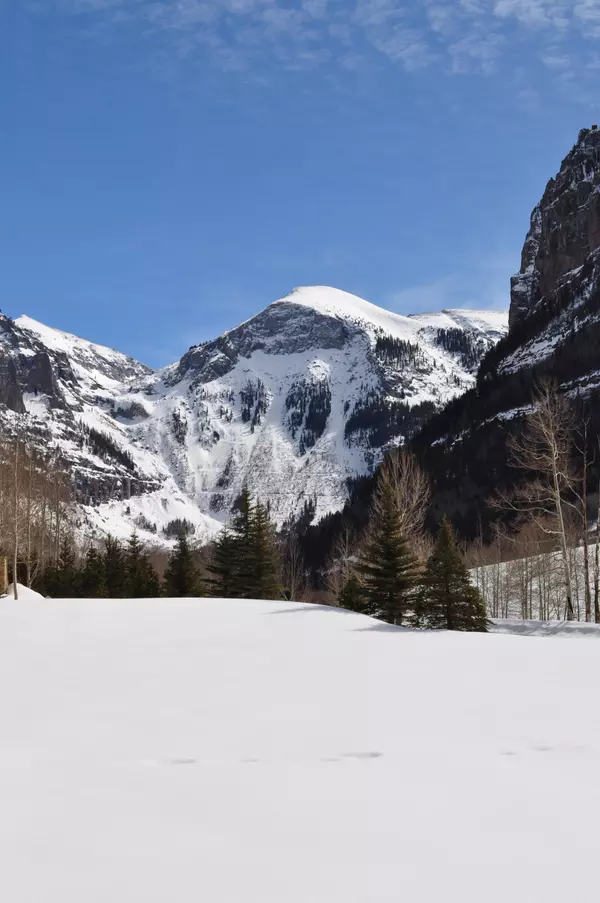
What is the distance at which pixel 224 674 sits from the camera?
9242 mm

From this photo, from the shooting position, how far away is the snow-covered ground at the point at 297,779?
359 centimetres

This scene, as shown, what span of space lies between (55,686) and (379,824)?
5742 millimetres

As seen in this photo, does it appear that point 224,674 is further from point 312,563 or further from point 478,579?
point 312,563

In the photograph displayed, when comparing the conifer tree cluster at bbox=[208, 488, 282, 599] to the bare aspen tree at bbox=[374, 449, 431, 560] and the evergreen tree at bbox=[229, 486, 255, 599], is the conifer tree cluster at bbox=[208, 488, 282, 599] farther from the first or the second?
the bare aspen tree at bbox=[374, 449, 431, 560]

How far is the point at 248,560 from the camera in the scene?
37.2 meters

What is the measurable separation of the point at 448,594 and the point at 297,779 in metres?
17.5

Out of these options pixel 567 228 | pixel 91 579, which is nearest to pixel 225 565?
pixel 91 579

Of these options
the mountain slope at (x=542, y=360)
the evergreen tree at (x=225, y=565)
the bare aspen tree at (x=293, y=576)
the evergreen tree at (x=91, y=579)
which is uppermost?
the mountain slope at (x=542, y=360)

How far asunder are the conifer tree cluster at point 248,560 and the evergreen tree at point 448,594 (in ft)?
51.4

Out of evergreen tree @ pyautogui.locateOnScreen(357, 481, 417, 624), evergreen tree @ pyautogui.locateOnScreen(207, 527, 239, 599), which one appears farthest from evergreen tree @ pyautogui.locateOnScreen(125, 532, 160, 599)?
evergreen tree @ pyautogui.locateOnScreen(357, 481, 417, 624)

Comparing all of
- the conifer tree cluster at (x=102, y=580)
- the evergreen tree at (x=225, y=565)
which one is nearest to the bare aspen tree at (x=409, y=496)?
the evergreen tree at (x=225, y=565)

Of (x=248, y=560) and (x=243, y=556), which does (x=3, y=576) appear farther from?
(x=248, y=560)

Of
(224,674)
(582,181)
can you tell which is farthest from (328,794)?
(582,181)

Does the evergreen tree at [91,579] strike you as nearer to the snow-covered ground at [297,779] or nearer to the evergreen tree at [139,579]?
the evergreen tree at [139,579]
